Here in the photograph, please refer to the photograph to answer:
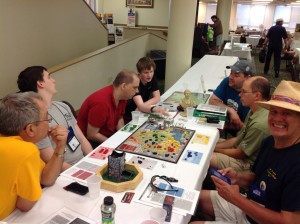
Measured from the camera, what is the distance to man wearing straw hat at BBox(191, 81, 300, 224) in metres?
1.28

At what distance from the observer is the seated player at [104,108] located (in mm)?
2240

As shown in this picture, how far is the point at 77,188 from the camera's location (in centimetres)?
140

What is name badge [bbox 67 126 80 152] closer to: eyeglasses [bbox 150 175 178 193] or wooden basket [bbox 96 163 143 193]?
wooden basket [bbox 96 163 143 193]

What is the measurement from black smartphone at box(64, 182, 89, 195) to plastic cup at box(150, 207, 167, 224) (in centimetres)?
36

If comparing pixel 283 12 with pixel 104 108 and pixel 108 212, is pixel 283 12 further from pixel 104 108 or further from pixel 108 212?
pixel 108 212

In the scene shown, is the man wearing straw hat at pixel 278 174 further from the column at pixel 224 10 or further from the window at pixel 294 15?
the window at pixel 294 15

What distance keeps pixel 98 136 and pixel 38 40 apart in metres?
2.83

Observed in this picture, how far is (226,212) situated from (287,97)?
30.9 inches

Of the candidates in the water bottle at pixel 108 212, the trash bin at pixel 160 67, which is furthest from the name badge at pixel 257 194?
the trash bin at pixel 160 67

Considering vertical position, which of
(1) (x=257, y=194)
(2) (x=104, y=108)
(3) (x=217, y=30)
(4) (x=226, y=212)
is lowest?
(4) (x=226, y=212)

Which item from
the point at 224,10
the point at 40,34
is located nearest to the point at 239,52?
the point at 40,34

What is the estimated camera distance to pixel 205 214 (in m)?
1.92

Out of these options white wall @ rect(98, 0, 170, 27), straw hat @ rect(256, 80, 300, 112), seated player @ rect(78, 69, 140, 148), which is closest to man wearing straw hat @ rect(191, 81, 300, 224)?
straw hat @ rect(256, 80, 300, 112)

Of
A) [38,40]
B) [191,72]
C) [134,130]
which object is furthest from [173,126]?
A: [38,40]
